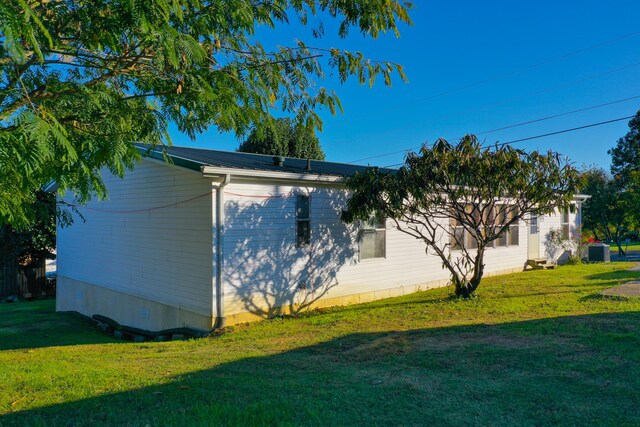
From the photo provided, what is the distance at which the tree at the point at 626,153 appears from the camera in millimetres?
32312

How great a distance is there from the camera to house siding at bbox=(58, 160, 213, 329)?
30.4ft

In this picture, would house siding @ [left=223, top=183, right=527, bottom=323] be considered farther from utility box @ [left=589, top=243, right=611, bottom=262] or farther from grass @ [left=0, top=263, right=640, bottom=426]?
utility box @ [left=589, top=243, right=611, bottom=262]

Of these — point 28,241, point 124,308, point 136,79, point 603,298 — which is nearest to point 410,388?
point 136,79

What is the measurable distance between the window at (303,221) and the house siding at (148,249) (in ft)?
6.92

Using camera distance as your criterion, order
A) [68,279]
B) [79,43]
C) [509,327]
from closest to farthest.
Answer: [79,43], [509,327], [68,279]

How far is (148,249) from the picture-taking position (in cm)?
1087

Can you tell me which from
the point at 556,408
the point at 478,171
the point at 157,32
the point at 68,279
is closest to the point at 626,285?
the point at 478,171

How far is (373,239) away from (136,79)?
7987 mm

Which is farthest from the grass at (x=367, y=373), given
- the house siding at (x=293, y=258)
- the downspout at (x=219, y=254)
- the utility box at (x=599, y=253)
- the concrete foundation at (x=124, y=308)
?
the utility box at (x=599, y=253)

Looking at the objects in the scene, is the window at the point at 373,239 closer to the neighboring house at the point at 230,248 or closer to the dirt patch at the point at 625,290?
the neighboring house at the point at 230,248

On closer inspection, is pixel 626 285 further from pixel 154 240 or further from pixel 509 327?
pixel 154 240

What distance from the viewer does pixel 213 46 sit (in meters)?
4.67

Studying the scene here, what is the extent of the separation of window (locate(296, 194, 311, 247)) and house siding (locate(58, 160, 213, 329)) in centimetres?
211

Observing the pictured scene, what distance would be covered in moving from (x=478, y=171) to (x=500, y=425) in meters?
6.51
